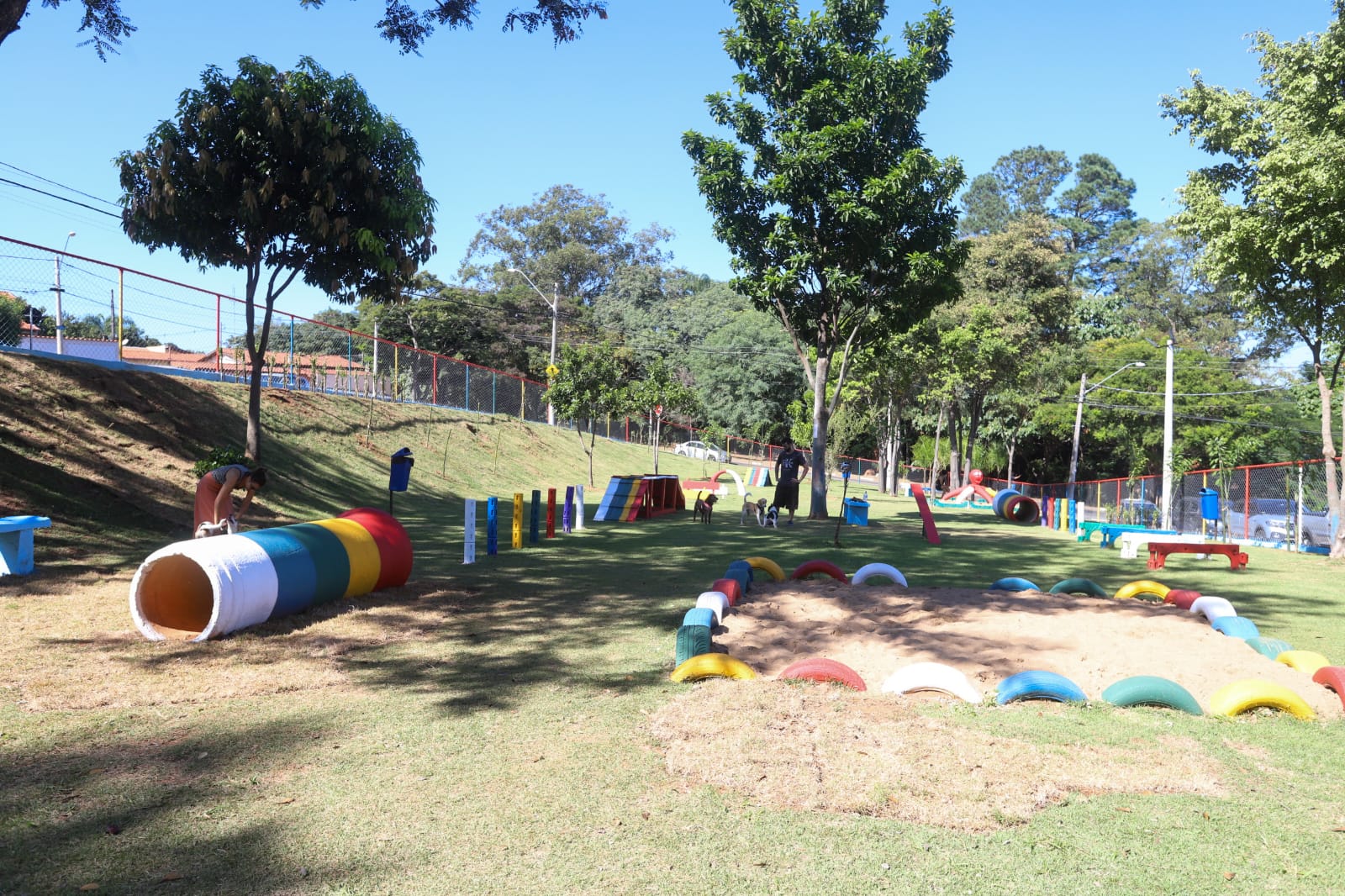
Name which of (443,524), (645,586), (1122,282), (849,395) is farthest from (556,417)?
(1122,282)

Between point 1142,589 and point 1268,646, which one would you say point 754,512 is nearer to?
point 1142,589

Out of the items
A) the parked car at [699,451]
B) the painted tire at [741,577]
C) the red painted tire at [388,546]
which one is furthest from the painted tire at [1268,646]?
the parked car at [699,451]

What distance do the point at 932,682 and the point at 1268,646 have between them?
10.9ft

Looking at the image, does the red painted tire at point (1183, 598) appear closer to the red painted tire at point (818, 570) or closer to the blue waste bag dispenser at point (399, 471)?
the red painted tire at point (818, 570)

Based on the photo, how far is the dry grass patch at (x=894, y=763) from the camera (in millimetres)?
4219

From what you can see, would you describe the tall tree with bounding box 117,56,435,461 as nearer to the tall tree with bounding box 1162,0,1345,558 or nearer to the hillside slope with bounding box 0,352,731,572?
the hillside slope with bounding box 0,352,731,572

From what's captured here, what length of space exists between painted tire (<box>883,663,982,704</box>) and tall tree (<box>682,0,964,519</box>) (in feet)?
46.7

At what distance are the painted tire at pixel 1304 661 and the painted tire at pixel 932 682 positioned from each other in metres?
2.55

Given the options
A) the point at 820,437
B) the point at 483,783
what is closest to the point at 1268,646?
the point at 483,783

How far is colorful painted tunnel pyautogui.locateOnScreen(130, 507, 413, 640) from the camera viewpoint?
711cm

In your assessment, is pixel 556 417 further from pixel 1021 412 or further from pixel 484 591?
pixel 484 591

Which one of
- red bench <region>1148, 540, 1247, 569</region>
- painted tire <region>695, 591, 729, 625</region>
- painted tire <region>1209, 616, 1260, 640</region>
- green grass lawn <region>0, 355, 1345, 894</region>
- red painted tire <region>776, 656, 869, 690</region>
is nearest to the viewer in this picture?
green grass lawn <region>0, 355, 1345, 894</region>

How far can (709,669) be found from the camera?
632 cm

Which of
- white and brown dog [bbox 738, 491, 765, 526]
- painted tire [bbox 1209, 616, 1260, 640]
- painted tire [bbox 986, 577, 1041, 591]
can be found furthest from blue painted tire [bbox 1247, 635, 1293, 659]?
white and brown dog [bbox 738, 491, 765, 526]
